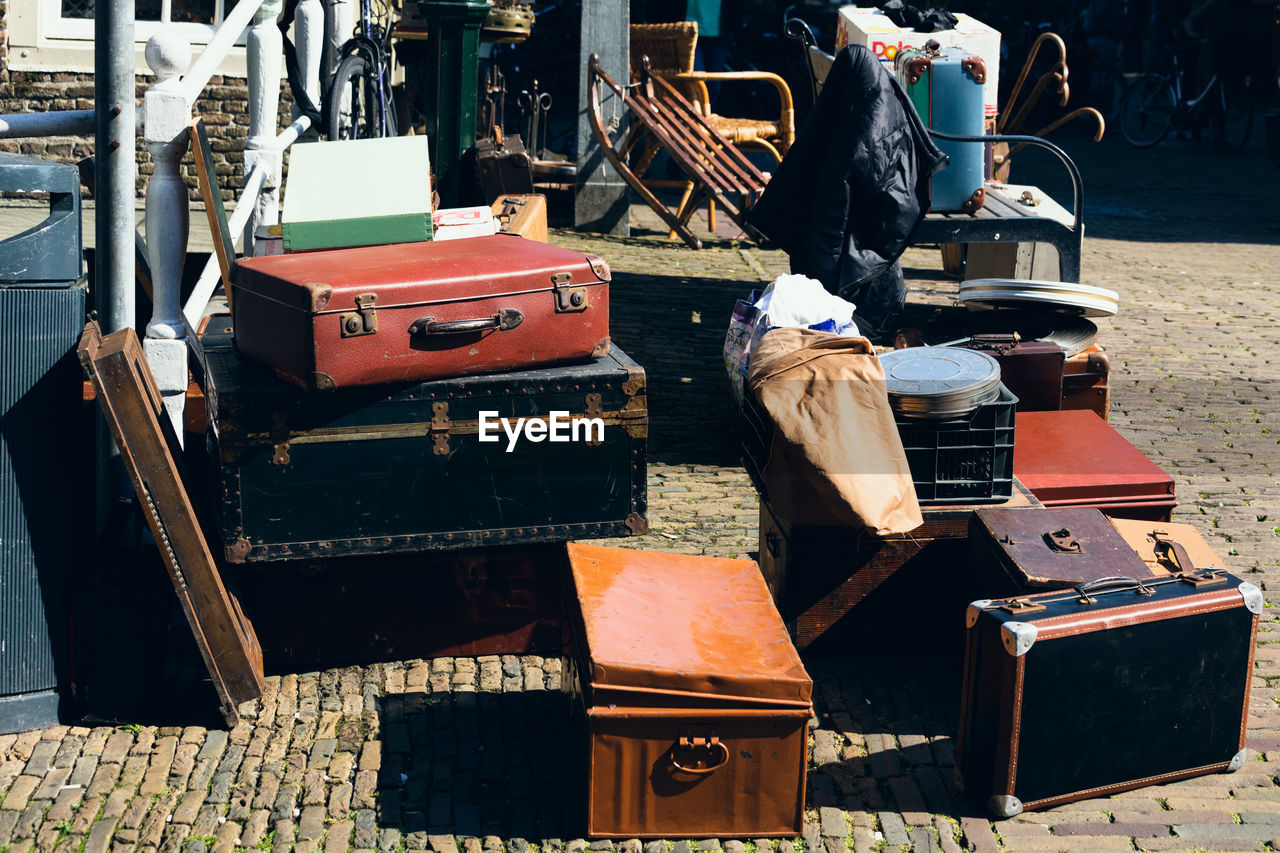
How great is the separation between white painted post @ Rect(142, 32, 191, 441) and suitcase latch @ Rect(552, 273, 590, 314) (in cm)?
121

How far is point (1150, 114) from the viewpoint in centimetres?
1959

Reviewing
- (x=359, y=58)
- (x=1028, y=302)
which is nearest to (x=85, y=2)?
(x=359, y=58)

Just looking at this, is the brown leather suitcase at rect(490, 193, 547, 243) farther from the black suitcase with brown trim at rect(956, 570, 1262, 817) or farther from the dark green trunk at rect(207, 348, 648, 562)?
the black suitcase with brown trim at rect(956, 570, 1262, 817)

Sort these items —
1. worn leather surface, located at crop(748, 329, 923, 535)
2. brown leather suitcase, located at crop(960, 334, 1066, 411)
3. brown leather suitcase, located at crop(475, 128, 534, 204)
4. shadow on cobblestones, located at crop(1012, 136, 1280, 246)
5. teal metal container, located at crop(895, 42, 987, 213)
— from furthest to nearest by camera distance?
1. shadow on cobblestones, located at crop(1012, 136, 1280, 246)
2. brown leather suitcase, located at crop(475, 128, 534, 204)
3. teal metal container, located at crop(895, 42, 987, 213)
4. brown leather suitcase, located at crop(960, 334, 1066, 411)
5. worn leather surface, located at crop(748, 329, 923, 535)

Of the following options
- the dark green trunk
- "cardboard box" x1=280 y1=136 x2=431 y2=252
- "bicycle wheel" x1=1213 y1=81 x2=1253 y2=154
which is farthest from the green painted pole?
"bicycle wheel" x1=1213 y1=81 x2=1253 y2=154

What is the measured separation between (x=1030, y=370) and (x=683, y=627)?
2.25m

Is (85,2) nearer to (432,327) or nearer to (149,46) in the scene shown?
(149,46)

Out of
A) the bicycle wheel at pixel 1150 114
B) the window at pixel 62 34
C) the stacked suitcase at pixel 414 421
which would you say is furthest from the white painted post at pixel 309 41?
the bicycle wheel at pixel 1150 114

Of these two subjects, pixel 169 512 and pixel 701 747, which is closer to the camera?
pixel 701 747

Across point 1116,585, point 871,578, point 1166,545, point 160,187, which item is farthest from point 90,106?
point 1116,585

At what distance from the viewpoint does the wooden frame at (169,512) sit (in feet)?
11.5

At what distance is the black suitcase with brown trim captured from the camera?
3.38 m

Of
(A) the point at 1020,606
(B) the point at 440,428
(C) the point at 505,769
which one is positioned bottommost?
(C) the point at 505,769

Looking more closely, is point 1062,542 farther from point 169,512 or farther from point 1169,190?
point 1169,190
